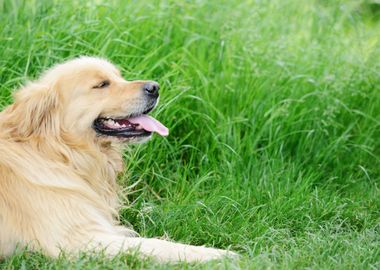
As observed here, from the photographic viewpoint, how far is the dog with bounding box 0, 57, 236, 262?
4.45m

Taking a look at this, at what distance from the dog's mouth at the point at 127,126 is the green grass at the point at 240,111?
0.59 m

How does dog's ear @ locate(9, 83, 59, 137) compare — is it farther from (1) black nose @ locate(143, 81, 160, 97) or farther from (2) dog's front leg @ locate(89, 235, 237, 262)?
(2) dog's front leg @ locate(89, 235, 237, 262)

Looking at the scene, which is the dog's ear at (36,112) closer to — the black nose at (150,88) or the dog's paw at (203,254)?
the black nose at (150,88)

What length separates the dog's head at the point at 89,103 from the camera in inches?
188

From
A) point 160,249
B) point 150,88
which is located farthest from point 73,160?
point 160,249

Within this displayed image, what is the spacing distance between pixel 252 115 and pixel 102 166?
175 cm

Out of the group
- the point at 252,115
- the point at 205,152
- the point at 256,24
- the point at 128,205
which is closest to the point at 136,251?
the point at 128,205

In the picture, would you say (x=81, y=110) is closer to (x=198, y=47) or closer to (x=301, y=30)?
(x=198, y=47)

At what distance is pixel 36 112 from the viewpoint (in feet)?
15.6

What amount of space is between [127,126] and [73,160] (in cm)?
40

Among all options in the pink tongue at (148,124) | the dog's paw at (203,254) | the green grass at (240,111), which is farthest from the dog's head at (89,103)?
the dog's paw at (203,254)

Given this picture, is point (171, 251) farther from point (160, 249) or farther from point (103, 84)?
point (103, 84)

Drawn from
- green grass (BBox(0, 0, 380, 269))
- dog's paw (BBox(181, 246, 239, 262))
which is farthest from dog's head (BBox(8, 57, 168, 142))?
dog's paw (BBox(181, 246, 239, 262))

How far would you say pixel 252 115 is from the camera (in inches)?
248
